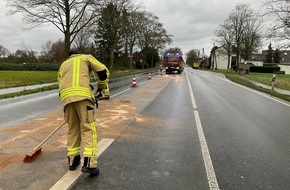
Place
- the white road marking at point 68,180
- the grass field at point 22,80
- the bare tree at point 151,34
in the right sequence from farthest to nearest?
A: the bare tree at point 151,34
the grass field at point 22,80
the white road marking at point 68,180

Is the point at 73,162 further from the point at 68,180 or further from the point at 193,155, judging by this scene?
the point at 193,155

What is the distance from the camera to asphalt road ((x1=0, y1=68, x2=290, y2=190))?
164 inches

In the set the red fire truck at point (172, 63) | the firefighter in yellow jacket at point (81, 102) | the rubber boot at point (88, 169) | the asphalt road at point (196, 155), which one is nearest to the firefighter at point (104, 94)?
the firefighter in yellow jacket at point (81, 102)

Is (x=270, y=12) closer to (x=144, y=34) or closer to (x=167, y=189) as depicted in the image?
(x=167, y=189)

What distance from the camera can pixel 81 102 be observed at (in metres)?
4.41

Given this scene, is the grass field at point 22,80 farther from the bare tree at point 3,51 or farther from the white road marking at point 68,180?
the bare tree at point 3,51

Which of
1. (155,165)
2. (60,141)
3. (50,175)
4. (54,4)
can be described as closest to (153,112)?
(60,141)

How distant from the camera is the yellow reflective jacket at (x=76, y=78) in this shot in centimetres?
436

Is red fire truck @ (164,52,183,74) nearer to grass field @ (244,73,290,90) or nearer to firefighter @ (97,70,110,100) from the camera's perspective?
grass field @ (244,73,290,90)

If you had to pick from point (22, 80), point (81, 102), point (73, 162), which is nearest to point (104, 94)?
point (81, 102)

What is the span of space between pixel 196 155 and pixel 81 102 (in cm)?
230

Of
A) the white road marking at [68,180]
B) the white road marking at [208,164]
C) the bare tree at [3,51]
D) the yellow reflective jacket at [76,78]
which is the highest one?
the bare tree at [3,51]

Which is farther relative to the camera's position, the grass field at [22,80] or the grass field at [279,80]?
the grass field at [279,80]

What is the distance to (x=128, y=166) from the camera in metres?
4.73
